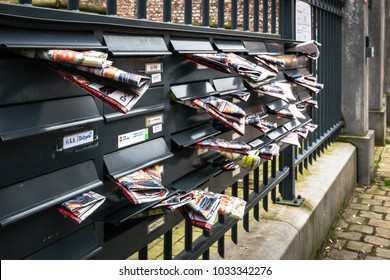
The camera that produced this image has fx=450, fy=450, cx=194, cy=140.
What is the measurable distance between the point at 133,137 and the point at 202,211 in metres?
0.44

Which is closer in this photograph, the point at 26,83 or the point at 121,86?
the point at 26,83

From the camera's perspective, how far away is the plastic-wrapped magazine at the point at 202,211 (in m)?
1.90

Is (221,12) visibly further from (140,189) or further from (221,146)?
(140,189)

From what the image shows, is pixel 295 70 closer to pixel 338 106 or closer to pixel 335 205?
pixel 335 205

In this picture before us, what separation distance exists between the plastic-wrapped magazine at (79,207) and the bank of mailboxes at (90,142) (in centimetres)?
3

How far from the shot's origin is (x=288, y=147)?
3.88m

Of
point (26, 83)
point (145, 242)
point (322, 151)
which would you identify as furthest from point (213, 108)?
point (322, 151)

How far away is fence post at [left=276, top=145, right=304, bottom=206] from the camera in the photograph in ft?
12.7

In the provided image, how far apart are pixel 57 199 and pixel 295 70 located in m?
2.87

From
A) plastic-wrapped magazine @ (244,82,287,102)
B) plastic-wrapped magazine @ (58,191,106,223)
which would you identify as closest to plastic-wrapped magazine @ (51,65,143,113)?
plastic-wrapped magazine @ (58,191,106,223)

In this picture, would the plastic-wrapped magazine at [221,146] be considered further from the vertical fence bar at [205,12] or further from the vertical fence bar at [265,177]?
the vertical fence bar at [265,177]

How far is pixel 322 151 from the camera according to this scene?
561 cm

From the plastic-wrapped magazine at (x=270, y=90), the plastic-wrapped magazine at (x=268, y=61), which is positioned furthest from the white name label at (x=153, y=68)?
the plastic-wrapped magazine at (x=268, y=61)
